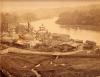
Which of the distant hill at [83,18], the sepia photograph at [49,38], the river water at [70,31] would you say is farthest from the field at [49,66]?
the distant hill at [83,18]

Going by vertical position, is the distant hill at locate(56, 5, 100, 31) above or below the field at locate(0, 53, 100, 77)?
above

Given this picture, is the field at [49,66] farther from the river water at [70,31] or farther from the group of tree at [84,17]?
the group of tree at [84,17]

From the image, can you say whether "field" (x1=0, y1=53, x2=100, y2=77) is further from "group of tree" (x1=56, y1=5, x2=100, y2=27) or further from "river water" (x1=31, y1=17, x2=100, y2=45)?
"group of tree" (x1=56, y1=5, x2=100, y2=27)

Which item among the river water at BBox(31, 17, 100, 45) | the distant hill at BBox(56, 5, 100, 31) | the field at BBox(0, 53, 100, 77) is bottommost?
the field at BBox(0, 53, 100, 77)

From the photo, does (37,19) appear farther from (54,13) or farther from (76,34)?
(76,34)

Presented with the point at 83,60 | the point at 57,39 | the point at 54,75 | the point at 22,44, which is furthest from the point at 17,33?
the point at 83,60

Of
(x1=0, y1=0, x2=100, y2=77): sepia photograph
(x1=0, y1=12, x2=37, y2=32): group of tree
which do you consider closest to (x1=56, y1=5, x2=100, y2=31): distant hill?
(x1=0, y1=0, x2=100, y2=77): sepia photograph

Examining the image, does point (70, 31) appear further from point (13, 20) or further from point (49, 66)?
point (13, 20)
